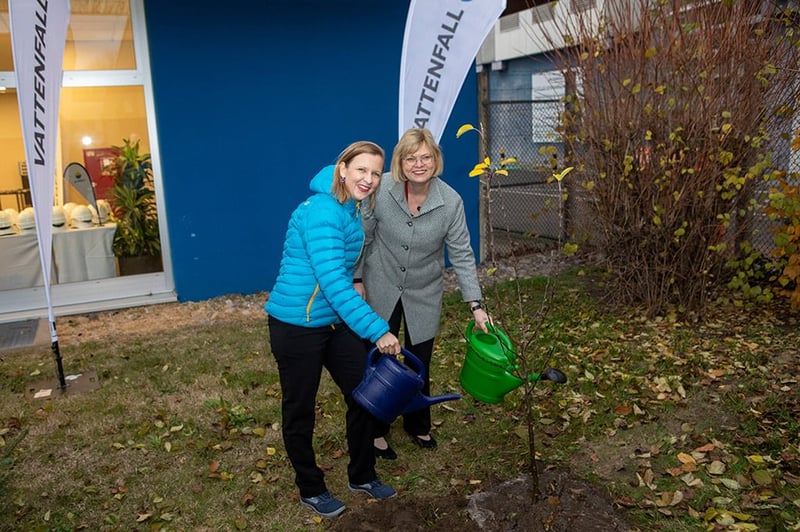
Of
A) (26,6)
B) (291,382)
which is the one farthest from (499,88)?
(291,382)

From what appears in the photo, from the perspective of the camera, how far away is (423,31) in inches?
219

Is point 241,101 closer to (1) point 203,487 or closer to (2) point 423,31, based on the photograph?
(2) point 423,31

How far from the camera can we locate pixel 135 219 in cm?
780

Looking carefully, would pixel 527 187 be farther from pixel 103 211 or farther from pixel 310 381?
pixel 310 381

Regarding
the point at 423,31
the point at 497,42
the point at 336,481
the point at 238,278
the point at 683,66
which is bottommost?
the point at 336,481

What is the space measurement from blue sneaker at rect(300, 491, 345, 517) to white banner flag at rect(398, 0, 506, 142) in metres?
3.18

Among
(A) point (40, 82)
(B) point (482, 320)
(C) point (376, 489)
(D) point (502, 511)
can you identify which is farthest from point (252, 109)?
(D) point (502, 511)

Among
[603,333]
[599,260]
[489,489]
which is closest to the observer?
[489,489]

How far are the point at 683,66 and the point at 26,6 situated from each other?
500cm

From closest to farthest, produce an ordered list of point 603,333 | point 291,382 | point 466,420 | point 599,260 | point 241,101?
point 291,382 → point 466,420 → point 603,333 → point 599,260 → point 241,101

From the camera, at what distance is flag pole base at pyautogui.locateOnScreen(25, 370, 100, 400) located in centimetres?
516

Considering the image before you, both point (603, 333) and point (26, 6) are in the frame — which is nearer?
point (26, 6)

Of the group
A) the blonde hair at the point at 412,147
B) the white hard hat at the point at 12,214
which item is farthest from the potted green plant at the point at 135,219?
the blonde hair at the point at 412,147

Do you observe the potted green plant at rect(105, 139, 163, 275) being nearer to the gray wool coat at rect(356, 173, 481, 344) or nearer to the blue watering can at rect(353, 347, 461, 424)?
the gray wool coat at rect(356, 173, 481, 344)
